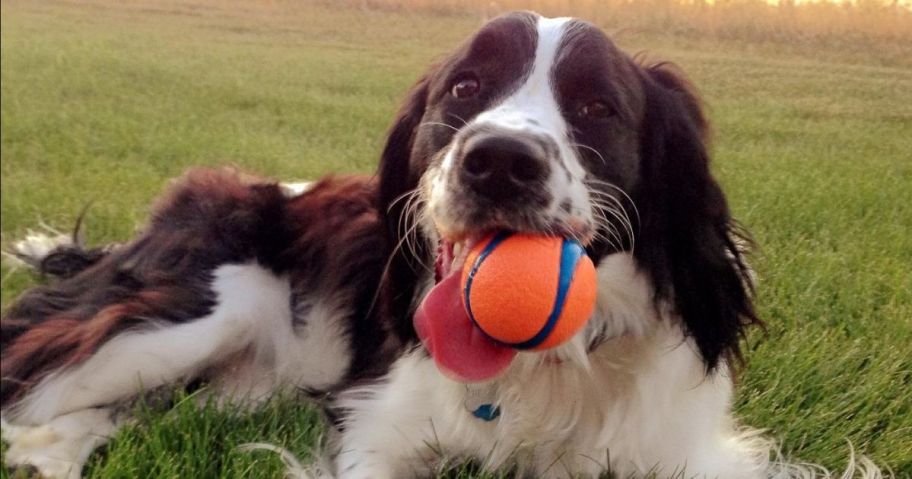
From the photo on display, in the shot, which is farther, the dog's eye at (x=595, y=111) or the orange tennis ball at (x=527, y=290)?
the dog's eye at (x=595, y=111)

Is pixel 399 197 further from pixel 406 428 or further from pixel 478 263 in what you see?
pixel 478 263

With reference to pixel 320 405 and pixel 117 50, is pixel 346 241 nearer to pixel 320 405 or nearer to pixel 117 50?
pixel 320 405

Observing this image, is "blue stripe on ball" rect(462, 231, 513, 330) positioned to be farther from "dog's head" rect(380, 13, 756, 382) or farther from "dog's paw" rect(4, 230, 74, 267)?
"dog's paw" rect(4, 230, 74, 267)

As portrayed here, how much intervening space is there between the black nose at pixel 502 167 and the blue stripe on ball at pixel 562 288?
16 centimetres

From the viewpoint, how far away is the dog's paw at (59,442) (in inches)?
91.7

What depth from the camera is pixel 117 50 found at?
16.9ft

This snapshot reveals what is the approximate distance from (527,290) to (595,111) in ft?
2.22

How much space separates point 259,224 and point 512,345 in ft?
5.43

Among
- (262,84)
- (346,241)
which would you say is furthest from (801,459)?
(262,84)

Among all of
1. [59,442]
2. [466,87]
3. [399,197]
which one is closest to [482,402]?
[399,197]

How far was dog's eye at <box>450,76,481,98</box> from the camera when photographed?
2287 mm

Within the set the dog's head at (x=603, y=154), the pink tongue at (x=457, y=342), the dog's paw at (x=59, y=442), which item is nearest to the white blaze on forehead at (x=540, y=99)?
the dog's head at (x=603, y=154)

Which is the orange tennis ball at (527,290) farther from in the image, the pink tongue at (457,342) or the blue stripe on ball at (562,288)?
the pink tongue at (457,342)

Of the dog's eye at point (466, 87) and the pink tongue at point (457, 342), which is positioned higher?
the dog's eye at point (466, 87)
